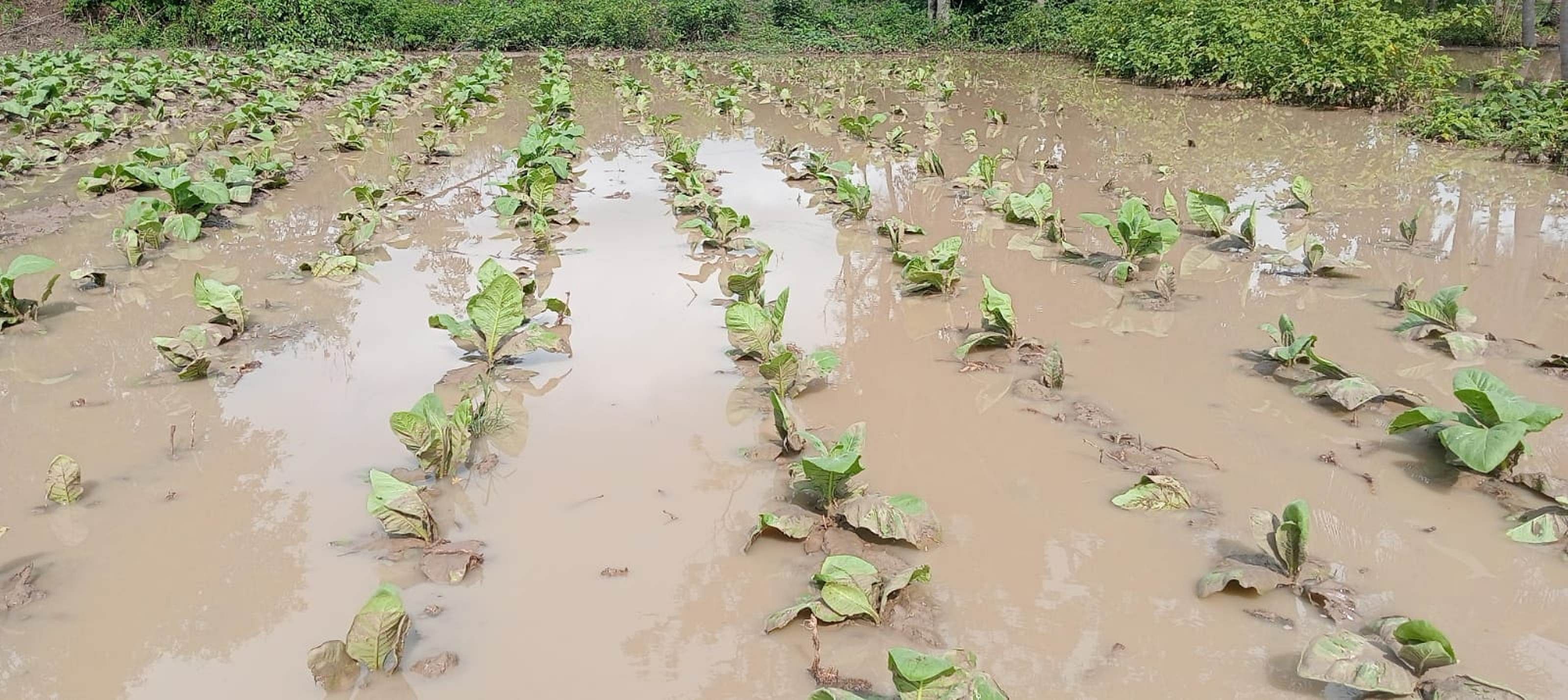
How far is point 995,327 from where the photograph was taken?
515 centimetres

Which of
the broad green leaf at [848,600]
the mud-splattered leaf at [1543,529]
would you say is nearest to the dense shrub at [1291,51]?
the mud-splattered leaf at [1543,529]

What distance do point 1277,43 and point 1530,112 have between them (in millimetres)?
4218

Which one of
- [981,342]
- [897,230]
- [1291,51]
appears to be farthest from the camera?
[1291,51]

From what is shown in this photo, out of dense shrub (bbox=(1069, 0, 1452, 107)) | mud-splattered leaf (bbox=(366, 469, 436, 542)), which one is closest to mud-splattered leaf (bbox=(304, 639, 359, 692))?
mud-splattered leaf (bbox=(366, 469, 436, 542))

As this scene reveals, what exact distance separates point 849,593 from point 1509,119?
11.3 metres

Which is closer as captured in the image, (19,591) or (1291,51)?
(19,591)

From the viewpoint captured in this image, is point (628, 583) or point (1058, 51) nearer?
point (628, 583)

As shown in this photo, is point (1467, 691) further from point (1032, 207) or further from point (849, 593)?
point (1032, 207)

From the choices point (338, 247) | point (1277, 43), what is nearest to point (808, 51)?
point (1277, 43)

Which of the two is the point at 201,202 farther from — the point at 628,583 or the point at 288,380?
the point at 628,583

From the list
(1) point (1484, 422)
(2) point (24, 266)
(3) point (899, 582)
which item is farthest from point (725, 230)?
(1) point (1484, 422)

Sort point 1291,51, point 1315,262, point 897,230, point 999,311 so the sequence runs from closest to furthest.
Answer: point 999,311 → point 1315,262 → point 897,230 → point 1291,51

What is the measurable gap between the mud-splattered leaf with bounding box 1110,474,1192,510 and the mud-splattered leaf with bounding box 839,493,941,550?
0.72m

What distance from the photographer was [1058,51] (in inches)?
1027
